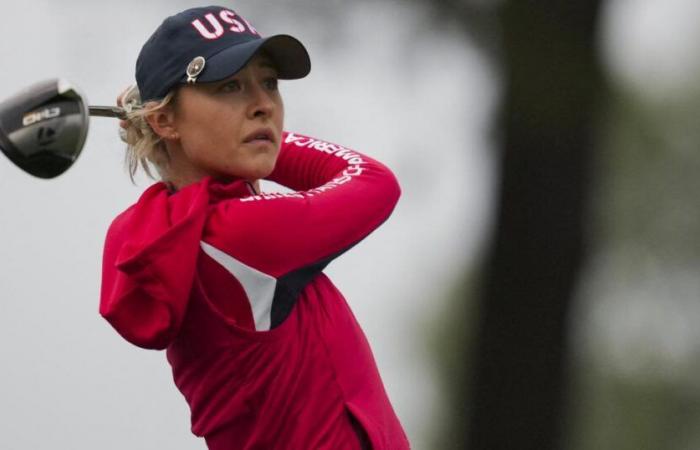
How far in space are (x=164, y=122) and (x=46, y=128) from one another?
24 cm

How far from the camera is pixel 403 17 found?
169 inches

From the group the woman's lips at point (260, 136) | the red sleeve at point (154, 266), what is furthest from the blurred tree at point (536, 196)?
the red sleeve at point (154, 266)

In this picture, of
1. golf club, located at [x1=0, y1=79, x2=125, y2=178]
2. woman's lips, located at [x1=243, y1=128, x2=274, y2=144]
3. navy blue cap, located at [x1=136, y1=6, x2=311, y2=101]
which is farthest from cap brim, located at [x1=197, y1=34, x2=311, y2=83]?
golf club, located at [x1=0, y1=79, x2=125, y2=178]

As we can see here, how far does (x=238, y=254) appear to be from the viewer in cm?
288

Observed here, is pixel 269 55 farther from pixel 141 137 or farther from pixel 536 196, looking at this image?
pixel 536 196

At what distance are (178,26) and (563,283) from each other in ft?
5.29

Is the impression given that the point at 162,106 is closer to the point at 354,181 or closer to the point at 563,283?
the point at 354,181

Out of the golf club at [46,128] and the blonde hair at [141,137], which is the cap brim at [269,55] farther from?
the golf club at [46,128]

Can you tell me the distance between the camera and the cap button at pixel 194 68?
9.65 ft

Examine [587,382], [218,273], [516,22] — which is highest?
[516,22]

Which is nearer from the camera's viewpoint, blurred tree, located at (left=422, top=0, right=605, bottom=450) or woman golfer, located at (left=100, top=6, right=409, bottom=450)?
woman golfer, located at (left=100, top=6, right=409, bottom=450)

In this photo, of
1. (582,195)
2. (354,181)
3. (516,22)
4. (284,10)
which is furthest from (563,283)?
(354,181)

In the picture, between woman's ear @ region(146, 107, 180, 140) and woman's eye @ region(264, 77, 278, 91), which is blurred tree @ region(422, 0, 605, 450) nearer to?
woman's eye @ region(264, 77, 278, 91)

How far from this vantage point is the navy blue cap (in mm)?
2928
